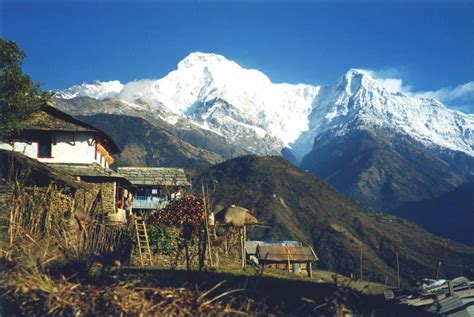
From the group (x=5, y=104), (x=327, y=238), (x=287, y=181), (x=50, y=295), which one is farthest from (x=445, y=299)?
(x=287, y=181)

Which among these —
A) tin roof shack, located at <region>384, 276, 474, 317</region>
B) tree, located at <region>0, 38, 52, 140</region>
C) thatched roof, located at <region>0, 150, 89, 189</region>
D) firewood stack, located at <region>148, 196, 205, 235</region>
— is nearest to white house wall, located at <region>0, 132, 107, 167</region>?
tree, located at <region>0, 38, 52, 140</region>

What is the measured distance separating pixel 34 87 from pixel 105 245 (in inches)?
686

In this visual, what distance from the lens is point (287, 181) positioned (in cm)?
13712

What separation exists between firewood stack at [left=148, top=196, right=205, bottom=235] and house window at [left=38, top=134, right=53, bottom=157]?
1341 cm

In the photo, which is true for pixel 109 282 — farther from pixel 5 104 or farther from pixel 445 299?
pixel 5 104

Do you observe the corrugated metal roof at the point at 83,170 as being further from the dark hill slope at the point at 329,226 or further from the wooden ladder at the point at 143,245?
the dark hill slope at the point at 329,226

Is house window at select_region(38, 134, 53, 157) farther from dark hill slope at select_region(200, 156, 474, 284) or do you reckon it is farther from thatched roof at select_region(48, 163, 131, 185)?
dark hill slope at select_region(200, 156, 474, 284)

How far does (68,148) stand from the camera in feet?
123

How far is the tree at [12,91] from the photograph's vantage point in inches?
1308

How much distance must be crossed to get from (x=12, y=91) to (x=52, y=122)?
425 centimetres

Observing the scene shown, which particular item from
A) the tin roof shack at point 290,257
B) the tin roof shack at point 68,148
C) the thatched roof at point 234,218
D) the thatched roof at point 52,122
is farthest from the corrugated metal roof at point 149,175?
the thatched roof at point 234,218

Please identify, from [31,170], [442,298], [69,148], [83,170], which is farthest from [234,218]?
[69,148]

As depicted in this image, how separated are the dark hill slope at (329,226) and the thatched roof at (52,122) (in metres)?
55.0

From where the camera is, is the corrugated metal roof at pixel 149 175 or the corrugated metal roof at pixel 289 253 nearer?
the corrugated metal roof at pixel 289 253
